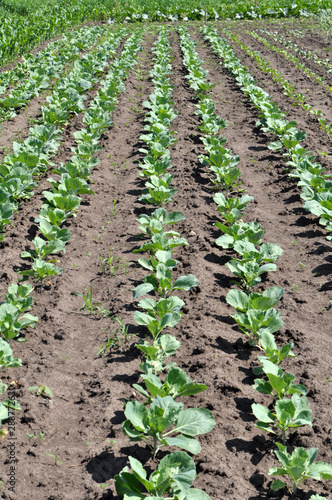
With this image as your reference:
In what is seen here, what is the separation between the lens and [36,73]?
10320 mm

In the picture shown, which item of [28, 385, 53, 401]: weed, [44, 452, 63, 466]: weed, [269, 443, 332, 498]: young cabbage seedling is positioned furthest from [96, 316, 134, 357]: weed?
[269, 443, 332, 498]: young cabbage seedling

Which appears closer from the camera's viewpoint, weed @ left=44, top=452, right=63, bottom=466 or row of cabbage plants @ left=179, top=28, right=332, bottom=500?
row of cabbage plants @ left=179, top=28, right=332, bottom=500

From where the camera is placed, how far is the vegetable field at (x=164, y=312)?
2680 mm

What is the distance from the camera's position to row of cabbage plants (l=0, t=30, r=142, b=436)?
11.4ft

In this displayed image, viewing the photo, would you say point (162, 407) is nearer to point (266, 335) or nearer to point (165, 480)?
point (165, 480)

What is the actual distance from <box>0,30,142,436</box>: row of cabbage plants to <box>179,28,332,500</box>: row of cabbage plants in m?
1.49

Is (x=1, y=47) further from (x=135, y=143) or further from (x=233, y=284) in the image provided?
(x=233, y=284)

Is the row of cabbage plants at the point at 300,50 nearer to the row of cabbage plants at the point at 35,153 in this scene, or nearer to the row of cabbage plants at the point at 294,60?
the row of cabbage plants at the point at 294,60

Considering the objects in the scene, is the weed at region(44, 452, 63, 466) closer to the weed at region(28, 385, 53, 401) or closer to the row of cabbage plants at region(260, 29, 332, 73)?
the weed at region(28, 385, 53, 401)

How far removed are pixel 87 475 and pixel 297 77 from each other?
1163cm

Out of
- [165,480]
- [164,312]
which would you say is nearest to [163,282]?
[164,312]

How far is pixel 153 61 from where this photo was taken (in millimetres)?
13703

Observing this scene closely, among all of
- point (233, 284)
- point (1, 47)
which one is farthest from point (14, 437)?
point (1, 47)

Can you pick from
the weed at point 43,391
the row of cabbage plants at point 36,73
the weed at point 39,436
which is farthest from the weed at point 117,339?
the row of cabbage plants at point 36,73
